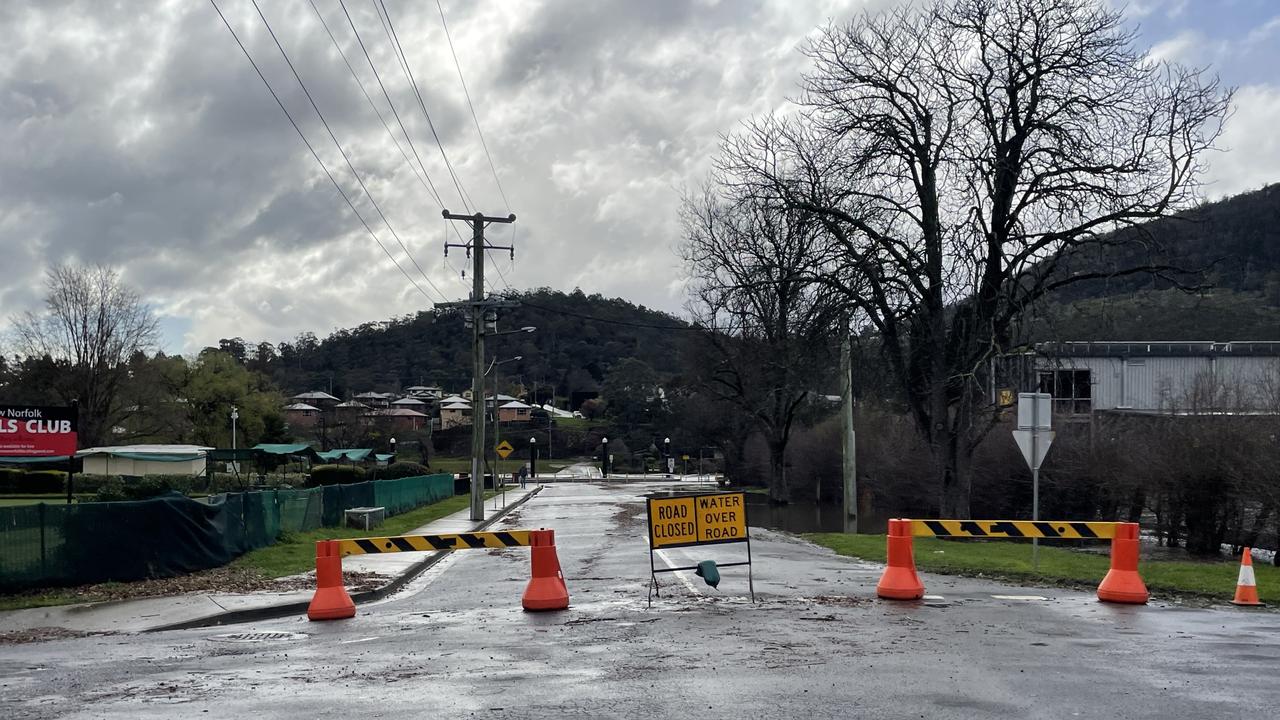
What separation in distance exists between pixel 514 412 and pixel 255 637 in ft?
509

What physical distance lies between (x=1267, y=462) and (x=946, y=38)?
41.1 ft

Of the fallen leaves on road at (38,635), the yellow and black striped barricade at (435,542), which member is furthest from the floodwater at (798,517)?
the fallen leaves on road at (38,635)

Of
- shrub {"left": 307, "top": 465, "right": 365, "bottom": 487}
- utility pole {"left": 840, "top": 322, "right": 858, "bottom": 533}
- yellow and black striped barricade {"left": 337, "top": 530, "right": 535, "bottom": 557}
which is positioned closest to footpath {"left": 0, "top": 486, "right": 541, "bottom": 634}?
yellow and black striped barricade {"left": 337, "top": 530, "right": 535, "bottom": 557}

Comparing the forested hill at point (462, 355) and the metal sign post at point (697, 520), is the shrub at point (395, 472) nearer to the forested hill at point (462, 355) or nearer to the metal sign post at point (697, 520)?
the metal sign post at point (697, 520)

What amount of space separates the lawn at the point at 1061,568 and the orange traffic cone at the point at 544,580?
7.64 m

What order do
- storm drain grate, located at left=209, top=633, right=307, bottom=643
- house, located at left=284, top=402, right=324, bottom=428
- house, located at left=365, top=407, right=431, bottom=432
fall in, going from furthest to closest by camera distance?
house, located at left=284, top=402, right=324, bottom=428, house, located at left=365, top=407, right=431, bottom=432, storm drain grate, located at left=209, top=633, right=307, bottom=643

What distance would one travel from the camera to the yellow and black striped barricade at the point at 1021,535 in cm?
1402

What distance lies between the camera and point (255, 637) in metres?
12.5

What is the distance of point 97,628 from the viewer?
1381cm

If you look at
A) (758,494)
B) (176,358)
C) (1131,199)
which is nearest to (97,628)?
(1131,199)

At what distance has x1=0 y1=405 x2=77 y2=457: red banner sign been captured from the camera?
74.8 ft

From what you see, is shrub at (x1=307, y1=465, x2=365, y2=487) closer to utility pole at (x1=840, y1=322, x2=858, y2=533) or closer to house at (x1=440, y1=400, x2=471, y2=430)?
utility pole at (x1=840, y1=322, x2=858, y2=533)

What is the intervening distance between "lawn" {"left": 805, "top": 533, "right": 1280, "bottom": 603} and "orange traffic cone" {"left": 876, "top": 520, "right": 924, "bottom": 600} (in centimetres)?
366

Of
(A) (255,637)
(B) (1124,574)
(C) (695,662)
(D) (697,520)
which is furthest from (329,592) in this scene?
(B) (1124,574)
